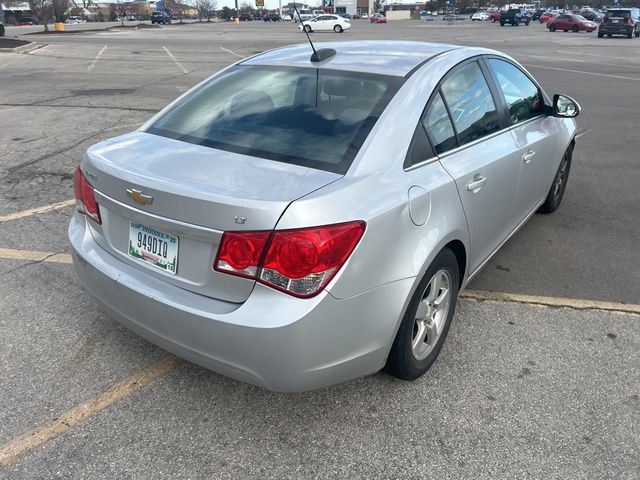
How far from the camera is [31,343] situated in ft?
10.1

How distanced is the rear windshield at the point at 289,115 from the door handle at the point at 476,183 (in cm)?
65

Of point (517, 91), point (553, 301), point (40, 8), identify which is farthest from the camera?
point (40, 8)

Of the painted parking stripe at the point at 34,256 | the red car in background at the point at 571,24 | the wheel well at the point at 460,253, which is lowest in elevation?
the painted parking stripe at the point at 34,256

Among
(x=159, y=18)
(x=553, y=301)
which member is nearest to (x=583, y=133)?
(x=553, y=301)

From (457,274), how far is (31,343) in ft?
7.94

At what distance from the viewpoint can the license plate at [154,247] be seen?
229 centimetres

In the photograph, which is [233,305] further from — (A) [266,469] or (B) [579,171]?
(B) [579,171]

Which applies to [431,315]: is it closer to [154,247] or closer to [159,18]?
[154,247]

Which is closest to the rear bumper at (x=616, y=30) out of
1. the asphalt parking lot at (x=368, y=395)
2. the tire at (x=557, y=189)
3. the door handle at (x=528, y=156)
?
the tire at (x=557, y=189)

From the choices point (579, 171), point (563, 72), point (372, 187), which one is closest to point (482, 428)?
point (372, 187)

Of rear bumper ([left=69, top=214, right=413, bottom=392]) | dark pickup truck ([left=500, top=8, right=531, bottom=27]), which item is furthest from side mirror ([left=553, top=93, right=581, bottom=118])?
dark pickup truck ([left=500, top=8, right=531, bottom=27])

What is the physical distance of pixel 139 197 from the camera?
7.53 feet

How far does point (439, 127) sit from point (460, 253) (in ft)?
2.26

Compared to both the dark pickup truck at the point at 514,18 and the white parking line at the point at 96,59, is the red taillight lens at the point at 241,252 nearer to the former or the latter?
the white parking line at the point at 96,59
